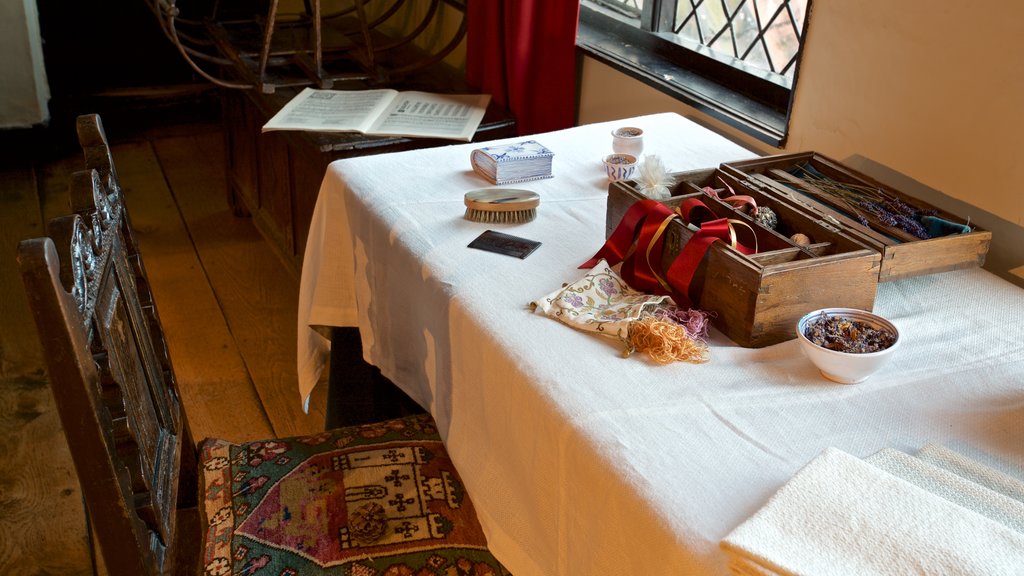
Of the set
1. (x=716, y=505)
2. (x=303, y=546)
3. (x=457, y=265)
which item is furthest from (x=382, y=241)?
(x=716, y=505)

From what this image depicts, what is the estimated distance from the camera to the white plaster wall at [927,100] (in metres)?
1.30

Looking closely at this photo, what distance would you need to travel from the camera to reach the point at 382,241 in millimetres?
1372

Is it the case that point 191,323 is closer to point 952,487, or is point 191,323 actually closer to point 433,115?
point 433,115

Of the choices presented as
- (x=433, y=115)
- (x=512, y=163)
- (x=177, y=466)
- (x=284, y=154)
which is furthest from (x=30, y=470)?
(x=512, y=163)

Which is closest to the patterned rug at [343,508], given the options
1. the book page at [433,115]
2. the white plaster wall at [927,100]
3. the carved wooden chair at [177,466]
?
the carved wooden chair at [177,466]

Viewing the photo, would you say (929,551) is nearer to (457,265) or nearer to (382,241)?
(457,265)

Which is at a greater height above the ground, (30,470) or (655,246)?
(655,246)

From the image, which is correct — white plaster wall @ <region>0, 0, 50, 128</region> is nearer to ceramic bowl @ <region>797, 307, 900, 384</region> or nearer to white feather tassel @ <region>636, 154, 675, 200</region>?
white feather tassel @ <region>636, 154, 675, 200</region>

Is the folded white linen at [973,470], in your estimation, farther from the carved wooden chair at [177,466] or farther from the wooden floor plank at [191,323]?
the wooden floor plank at [191,323]

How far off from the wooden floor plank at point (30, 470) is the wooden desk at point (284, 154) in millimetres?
690

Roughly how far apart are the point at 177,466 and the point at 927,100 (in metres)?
1.18

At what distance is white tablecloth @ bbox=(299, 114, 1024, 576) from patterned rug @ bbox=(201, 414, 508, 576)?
0.08m

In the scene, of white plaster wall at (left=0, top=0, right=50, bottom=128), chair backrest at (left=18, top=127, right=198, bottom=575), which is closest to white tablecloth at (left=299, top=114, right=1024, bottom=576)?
chair backrest at (left=18, top=127, right=198, bottom=575)

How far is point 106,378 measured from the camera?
0.95 meters
